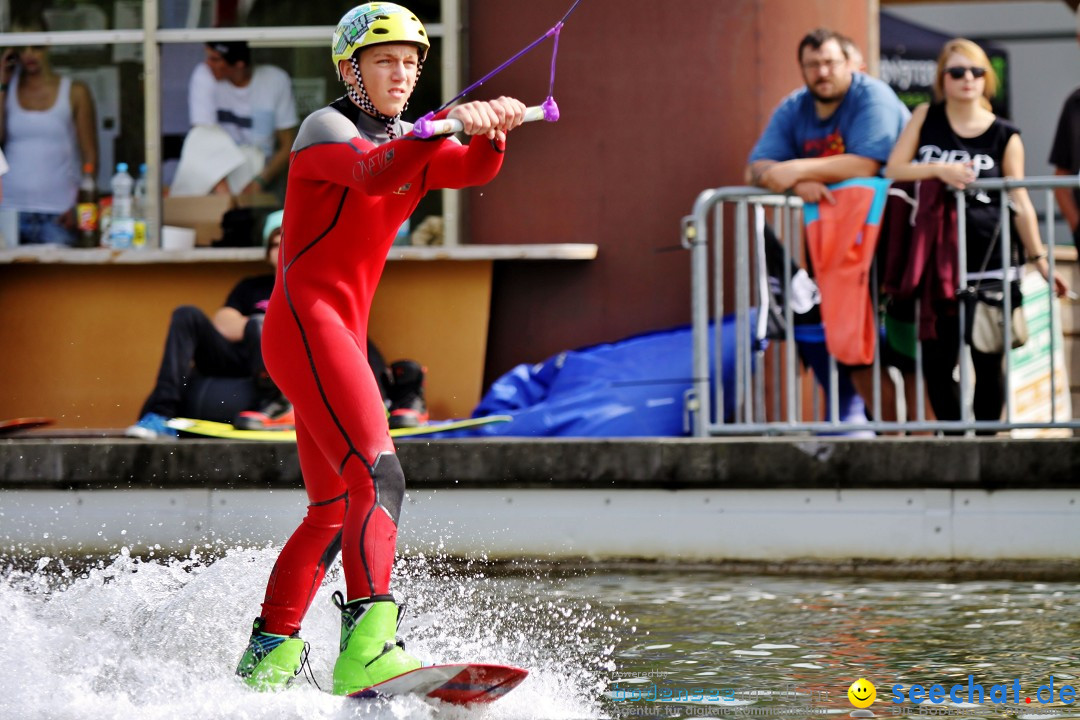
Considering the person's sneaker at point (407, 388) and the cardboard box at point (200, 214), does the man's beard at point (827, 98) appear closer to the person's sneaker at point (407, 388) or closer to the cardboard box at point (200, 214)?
the person's sneaker at point (407, 388)

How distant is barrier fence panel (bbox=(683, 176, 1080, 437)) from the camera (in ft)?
23.8

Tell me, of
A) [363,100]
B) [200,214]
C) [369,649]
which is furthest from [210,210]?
[369,649]

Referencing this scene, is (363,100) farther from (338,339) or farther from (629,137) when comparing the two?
(629,137)

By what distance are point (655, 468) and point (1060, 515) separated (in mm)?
1727

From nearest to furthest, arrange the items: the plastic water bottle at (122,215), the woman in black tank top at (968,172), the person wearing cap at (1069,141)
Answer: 1. the woman in black tank top at (968,172)
2. the person wearing cap at (1069,141)
3. the plastic water bottle at (122,215)

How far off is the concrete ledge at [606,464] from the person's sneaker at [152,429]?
533 mm

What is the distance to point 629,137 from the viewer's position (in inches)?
358

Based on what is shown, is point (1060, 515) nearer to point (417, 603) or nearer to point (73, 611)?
point (417, 603)

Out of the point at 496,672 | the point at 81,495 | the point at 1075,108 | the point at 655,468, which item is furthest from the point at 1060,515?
the point at 81,495

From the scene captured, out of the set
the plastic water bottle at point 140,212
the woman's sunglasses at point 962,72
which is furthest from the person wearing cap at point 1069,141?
the plastic water bottle at point 140,212

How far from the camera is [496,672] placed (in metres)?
4.07

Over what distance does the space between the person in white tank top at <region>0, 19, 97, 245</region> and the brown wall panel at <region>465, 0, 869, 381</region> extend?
2401 millimetres

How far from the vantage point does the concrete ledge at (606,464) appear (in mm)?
7039

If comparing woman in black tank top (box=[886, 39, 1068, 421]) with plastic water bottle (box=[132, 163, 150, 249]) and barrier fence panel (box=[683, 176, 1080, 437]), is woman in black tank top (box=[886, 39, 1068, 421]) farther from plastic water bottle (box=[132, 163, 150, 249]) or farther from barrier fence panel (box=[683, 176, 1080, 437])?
plastic water bottle (box=[132, 163, 150, 249])
